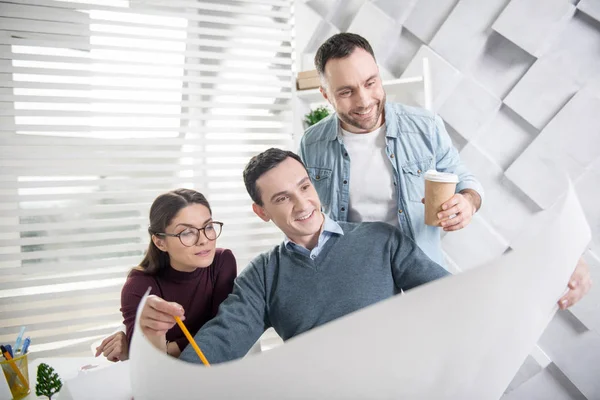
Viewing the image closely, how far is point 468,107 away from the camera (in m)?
1.91

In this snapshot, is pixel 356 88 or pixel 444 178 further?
pixel 356 88

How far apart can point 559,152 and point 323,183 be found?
35.3 inches


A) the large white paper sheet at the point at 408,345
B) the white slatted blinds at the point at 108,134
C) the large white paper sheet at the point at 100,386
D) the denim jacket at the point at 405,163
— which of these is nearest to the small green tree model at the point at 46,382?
the large white paper sheet at the point at 100,386

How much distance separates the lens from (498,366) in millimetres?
488

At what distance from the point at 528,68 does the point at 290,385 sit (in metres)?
1.76

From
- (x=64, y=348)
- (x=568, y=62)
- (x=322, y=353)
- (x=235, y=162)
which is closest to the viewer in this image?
(x=322, y=353)

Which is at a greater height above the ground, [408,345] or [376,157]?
[408,345]

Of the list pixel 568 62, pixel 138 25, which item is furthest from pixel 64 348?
pixel 568 62

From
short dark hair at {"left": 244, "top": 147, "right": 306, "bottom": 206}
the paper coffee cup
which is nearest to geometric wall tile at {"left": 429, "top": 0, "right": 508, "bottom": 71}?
the paper coffee cup

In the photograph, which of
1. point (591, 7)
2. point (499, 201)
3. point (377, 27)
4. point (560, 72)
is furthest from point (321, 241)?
point (377, 27)

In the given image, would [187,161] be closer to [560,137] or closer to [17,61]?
[17,61]

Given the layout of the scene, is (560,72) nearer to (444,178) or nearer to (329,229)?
(444,178)

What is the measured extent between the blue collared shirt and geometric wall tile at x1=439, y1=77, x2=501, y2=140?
40.5 inches

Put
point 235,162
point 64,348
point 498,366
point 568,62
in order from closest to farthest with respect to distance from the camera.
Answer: point 498,366, point 568,62, point 64,348, point 235,162
